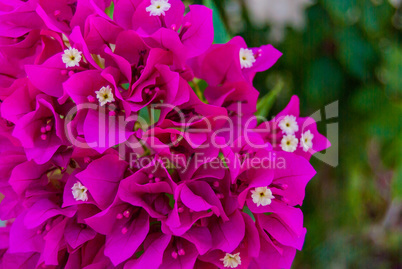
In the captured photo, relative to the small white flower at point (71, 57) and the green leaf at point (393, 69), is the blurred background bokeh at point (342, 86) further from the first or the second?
the small white flower at point (71, 57)

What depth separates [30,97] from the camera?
1.67 feet

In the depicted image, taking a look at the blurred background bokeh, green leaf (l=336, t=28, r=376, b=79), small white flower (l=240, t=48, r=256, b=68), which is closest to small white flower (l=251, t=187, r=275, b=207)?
small white flower (l=240, t=48, r=256, b=68)

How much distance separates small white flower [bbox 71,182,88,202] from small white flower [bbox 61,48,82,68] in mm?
129

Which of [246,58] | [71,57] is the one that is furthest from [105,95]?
[246,58]

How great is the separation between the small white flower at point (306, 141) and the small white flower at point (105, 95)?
232mm

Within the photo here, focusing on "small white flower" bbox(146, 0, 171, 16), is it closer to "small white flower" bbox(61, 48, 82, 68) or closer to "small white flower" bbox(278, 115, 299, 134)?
"small white flower" bbox(61, 48, 82, 68)

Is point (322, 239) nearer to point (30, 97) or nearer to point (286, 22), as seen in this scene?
point (286, 22)

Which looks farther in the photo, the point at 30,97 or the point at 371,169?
the point at 371,169

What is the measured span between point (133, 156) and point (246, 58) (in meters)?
0.19

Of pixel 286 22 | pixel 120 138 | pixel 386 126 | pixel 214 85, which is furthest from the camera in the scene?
pixel 286 22

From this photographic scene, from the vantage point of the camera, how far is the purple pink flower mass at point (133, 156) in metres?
0.48

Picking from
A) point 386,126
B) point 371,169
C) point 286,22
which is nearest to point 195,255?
point 386,126

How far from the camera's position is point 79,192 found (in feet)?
1.56

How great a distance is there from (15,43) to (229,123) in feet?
0.92
